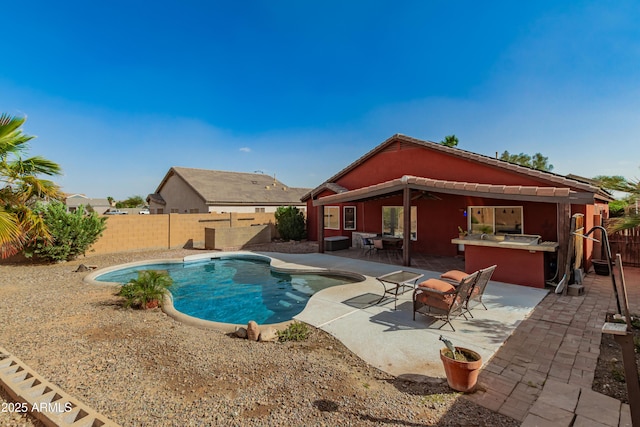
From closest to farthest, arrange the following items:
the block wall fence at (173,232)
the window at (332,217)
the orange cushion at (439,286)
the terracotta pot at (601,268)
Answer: the orange cushion at (439,286), the terracotta pot at (601,268), the block wall fence at (173,232), the window at (332,217)

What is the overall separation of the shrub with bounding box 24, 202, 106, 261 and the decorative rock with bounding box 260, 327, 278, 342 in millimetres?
12264

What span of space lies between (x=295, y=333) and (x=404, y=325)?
2.31m

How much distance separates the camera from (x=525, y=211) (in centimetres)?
1166

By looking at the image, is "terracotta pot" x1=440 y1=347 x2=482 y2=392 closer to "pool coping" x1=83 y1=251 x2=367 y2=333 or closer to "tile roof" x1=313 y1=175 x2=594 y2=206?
"pool coping" x1=83 y1=251 x2=367 y2=333

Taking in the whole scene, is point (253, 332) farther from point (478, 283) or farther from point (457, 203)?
point (457, 203)

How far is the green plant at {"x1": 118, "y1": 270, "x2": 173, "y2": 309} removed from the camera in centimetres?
748

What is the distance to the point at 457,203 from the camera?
13586mm

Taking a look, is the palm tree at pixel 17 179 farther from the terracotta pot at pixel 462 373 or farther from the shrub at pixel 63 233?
the terracotta pot at pixel 462 373

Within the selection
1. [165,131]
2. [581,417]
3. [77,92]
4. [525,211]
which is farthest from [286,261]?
[165,131]

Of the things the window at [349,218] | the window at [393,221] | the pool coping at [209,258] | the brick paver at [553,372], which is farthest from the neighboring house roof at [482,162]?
the pool coping at [209,258]

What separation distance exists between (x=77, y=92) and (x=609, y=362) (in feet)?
81.6

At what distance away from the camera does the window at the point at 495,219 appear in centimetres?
1198

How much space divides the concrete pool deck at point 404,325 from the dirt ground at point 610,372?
1.28 meters

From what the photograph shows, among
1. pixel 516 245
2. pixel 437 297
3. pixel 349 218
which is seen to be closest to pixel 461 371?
pixel 437 297
